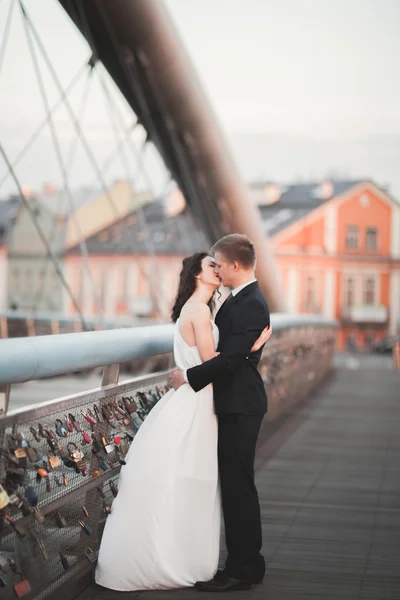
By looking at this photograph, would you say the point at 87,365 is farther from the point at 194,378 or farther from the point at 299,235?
the point at 299,235

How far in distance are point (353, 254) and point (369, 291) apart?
2413mm

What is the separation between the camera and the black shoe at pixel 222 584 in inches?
194

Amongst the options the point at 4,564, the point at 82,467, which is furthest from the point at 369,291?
the point at 4,564

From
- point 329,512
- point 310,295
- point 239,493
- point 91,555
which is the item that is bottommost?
point 310,295

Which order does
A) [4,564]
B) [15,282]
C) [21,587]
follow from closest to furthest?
[4,564] < [21,587] < [15,282]

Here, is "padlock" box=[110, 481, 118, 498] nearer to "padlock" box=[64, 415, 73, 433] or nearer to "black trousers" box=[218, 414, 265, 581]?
"black trousers" box=[218, 414, 265, 581]

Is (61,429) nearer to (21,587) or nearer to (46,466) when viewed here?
(46,466)

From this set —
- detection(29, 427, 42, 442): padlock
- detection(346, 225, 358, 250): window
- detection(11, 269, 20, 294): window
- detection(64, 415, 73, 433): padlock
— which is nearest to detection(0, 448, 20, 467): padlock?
detection(29, 427, 42, 442): padlock

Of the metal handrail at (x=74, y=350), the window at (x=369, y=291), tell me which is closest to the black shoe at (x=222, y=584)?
the metal handrail at (x=74, y=350)

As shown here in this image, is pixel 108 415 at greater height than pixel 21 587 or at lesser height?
greater

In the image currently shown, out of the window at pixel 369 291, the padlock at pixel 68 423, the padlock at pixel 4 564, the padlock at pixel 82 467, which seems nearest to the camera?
the padlock at pixel 4 564

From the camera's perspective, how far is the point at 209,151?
1622 centimetres

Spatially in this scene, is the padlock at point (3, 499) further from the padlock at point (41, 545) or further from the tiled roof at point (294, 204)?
the tiled roof at point (294, 204)

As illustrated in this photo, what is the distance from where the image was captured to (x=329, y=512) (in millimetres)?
7059
